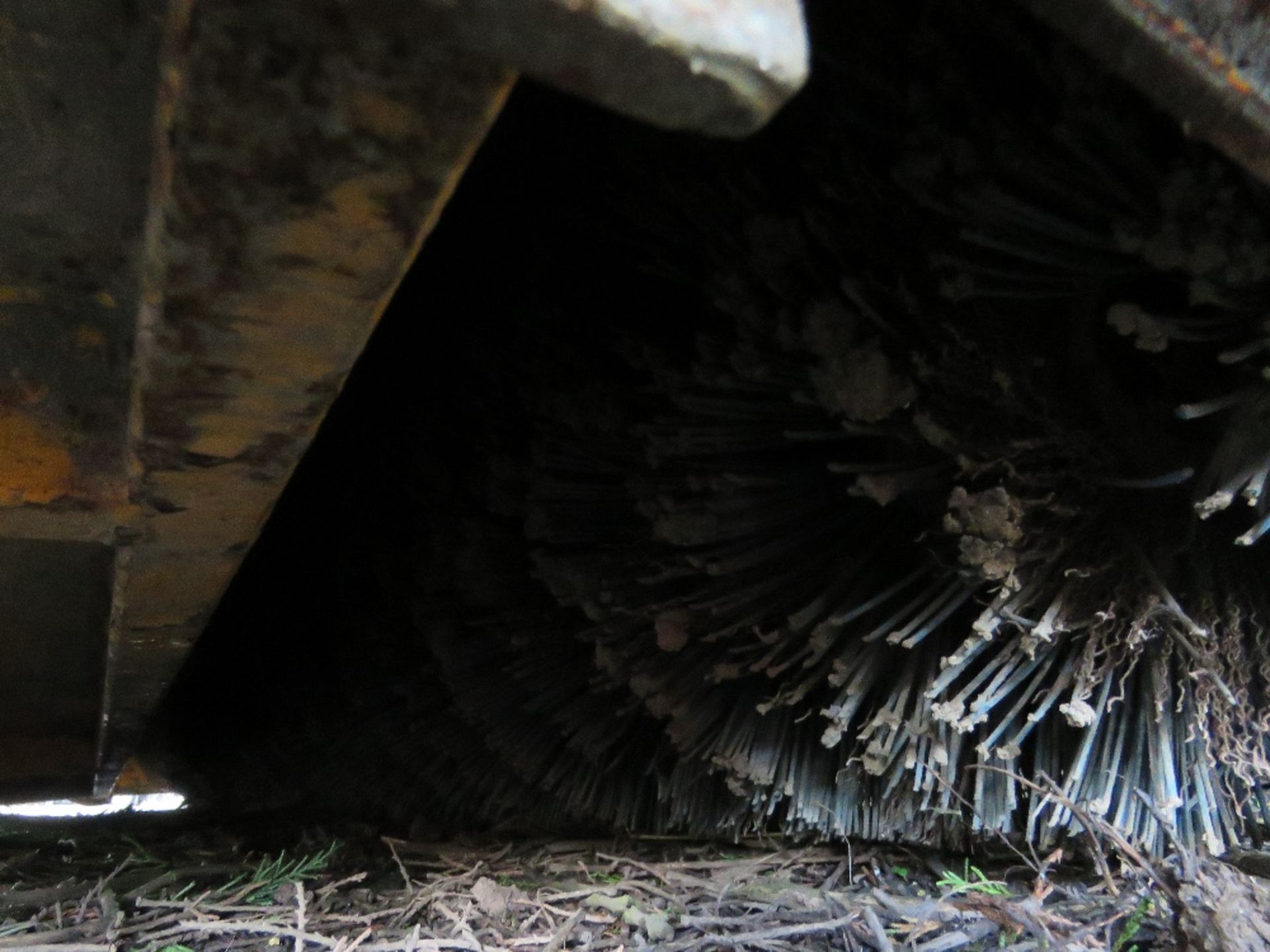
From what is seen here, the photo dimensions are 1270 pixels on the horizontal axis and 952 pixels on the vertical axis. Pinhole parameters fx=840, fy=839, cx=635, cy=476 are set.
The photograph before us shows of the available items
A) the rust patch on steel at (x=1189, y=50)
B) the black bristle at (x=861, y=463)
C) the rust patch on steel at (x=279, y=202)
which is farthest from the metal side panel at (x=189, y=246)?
the black bristle at (x=861, y=463)

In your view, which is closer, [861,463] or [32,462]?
[32,462]

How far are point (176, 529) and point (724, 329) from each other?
0.66 metres

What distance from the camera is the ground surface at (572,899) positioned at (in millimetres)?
927

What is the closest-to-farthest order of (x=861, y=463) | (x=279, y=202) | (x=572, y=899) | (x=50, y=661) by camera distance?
(x=279, y=202) < (x=861, y=463) < (x=572, y=899) < (x=50, y=661)

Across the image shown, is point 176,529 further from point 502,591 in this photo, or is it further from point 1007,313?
point 1007,313

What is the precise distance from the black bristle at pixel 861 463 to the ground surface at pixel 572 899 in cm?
8

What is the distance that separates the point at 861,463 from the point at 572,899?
2.34 feet

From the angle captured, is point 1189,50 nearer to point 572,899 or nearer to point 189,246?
point 189,246

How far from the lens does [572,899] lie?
1.16 m

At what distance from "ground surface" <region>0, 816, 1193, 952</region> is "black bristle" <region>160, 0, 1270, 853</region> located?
82mm

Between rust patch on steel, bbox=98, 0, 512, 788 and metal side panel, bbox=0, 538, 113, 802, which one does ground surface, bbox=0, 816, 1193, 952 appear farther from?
rust patch on steel, bbox=98, 0, 512, 788

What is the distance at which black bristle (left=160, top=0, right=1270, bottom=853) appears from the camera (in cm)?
75

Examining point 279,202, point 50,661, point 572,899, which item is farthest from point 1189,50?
point 50,661

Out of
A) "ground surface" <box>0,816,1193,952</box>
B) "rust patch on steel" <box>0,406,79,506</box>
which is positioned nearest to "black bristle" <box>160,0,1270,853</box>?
"ground surface" <box>0,816,1193,952</box>
